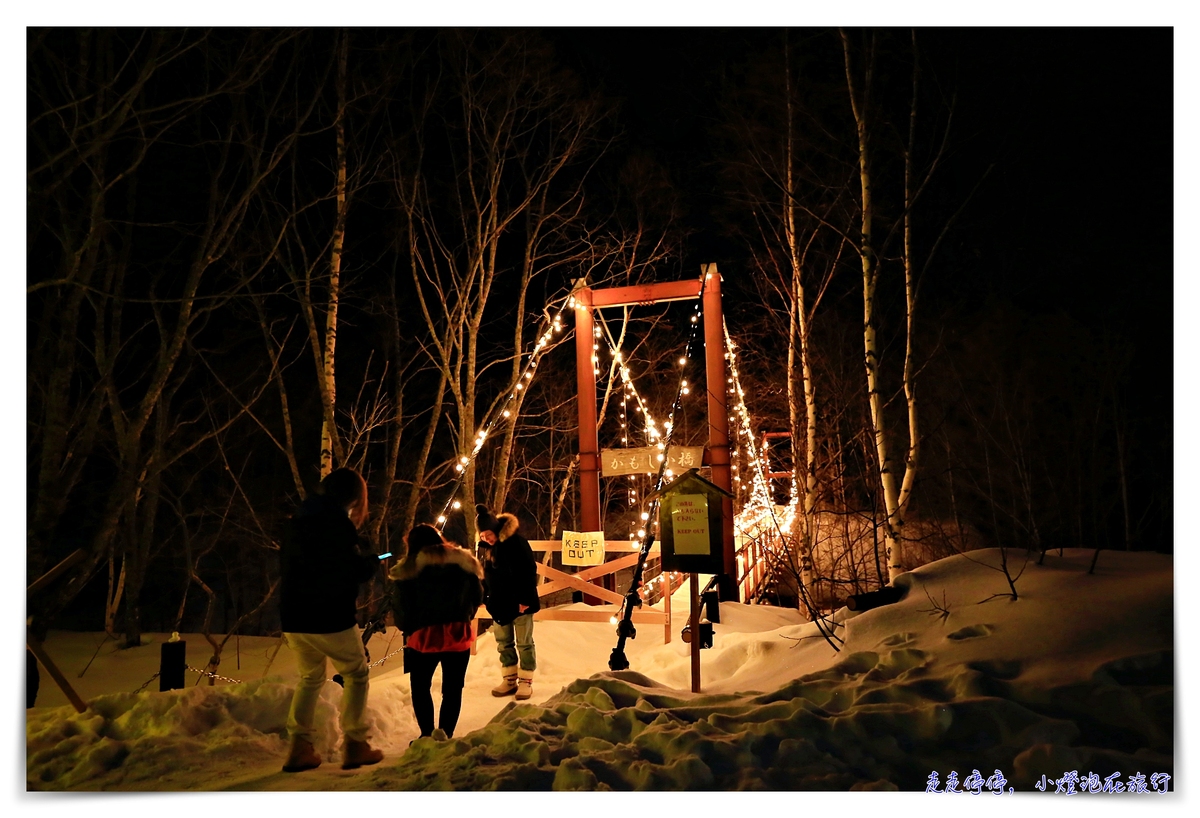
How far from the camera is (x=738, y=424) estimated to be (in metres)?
15.8

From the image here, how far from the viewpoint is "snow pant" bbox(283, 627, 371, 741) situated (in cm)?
389

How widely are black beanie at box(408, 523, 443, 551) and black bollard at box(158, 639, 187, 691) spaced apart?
1983 mm

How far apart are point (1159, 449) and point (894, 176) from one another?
4.17 meters

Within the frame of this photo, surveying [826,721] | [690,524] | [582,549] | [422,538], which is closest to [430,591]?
[422,538]

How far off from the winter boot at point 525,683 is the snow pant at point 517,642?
35 millimetres

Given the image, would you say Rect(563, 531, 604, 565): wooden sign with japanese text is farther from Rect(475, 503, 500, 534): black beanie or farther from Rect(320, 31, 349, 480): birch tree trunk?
Rect(320, 31, 349, 480): birch tree trunk

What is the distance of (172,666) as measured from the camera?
16.9 feet

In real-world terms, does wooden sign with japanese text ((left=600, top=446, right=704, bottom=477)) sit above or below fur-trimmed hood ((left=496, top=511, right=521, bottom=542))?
above

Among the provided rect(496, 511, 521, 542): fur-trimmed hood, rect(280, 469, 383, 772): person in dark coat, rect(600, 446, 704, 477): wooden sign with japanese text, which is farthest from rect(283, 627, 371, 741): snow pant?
rect(600, 446, 704, 477): wooden sign with japanese text

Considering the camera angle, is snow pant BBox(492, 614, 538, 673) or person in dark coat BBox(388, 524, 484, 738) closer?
person in dark coat BBox(388, 524, 484, 738)

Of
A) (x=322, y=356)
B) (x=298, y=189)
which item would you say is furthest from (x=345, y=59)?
(x=322, y=356)

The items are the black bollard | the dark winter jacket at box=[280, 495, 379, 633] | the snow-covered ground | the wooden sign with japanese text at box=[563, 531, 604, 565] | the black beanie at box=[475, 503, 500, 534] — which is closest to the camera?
the snow-covered ground

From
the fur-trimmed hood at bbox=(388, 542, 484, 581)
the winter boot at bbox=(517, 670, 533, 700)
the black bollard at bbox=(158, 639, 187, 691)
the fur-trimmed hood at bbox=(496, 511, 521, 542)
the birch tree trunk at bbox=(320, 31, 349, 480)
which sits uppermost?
the birch tree trunk at bbox=(320, 31, 349, 480)

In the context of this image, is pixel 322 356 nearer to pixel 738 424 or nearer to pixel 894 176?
pixel 894 176
